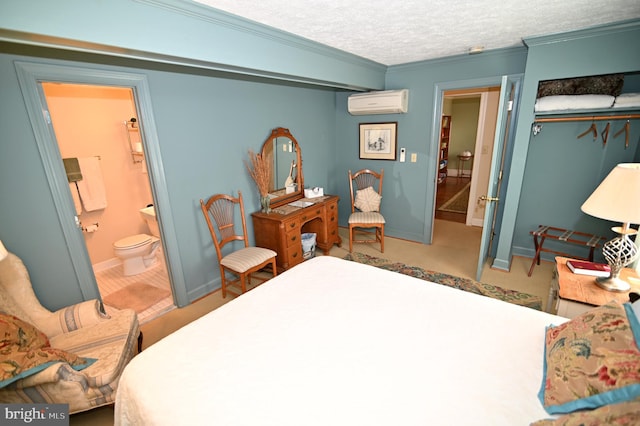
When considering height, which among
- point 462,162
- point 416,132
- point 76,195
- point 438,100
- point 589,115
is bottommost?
point 462,162

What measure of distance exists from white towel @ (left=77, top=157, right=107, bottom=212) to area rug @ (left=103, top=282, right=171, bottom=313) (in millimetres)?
1161

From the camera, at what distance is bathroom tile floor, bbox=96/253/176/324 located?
9.51 feet

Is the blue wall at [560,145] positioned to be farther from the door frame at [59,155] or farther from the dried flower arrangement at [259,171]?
the door frame at [59,155]

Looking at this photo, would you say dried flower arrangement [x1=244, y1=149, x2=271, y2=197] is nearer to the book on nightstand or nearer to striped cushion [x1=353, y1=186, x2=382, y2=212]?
striped cushion [x1=353, y1=186, x2=382, y2=212]

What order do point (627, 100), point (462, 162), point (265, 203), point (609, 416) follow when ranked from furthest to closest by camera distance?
point (462, 162)
point (265, 203)
point (627, 100)
point (609, 416)

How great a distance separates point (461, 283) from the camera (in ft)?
10.4

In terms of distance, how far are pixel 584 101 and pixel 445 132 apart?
5.30 m

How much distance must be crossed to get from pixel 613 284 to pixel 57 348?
137 inches

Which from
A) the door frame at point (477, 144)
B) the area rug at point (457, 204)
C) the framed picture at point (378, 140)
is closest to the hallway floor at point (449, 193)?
the area rug at point (457, 204)

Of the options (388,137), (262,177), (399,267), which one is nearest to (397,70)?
(388,137)

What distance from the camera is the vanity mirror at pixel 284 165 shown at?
3.55 metres

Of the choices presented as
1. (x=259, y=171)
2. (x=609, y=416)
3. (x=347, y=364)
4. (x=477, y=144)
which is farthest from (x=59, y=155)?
(x=477, y=144)

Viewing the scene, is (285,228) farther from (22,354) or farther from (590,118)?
(590,118)

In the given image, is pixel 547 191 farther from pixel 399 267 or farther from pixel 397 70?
pixel 397 70
